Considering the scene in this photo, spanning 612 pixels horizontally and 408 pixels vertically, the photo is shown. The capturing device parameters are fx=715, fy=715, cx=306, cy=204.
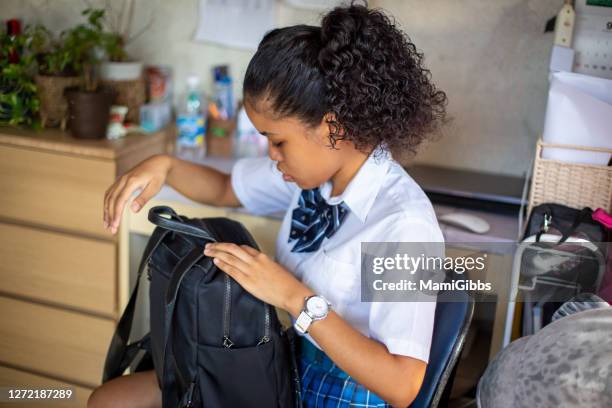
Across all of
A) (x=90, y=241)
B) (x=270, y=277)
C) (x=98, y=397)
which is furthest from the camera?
(x=90, y=241)

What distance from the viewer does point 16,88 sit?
79.4 inches

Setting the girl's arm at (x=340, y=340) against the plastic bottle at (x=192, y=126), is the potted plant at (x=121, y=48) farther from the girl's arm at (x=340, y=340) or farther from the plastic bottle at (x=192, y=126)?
the girl's arm at (x=340, y=340)

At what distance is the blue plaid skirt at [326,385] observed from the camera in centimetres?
132

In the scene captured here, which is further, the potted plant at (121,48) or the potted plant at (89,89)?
the potted plant at (121,48)

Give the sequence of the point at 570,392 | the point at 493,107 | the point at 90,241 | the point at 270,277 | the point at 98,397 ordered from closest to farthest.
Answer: the point at 570,392 → the point at 270,277 → the point at 98,397 → the point at 90,241 → the point at 493,107

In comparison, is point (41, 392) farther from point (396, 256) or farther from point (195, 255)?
point (396, 256)

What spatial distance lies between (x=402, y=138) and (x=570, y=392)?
1.85 ft

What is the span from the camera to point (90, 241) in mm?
1926

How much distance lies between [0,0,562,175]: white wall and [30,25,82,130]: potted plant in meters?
0.43

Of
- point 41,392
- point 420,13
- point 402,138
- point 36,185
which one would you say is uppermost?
point 420,13

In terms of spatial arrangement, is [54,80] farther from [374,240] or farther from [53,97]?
[374,240]

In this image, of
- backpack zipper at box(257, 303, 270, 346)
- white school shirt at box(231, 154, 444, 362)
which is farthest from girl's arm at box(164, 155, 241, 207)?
backpack zipper at box(257, 303, 270, 346)

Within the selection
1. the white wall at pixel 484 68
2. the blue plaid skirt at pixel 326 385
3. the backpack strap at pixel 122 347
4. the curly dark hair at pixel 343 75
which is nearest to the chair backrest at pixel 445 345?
the blue plaid skirt at pixel 326 385

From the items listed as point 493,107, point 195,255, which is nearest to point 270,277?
point 195,255
